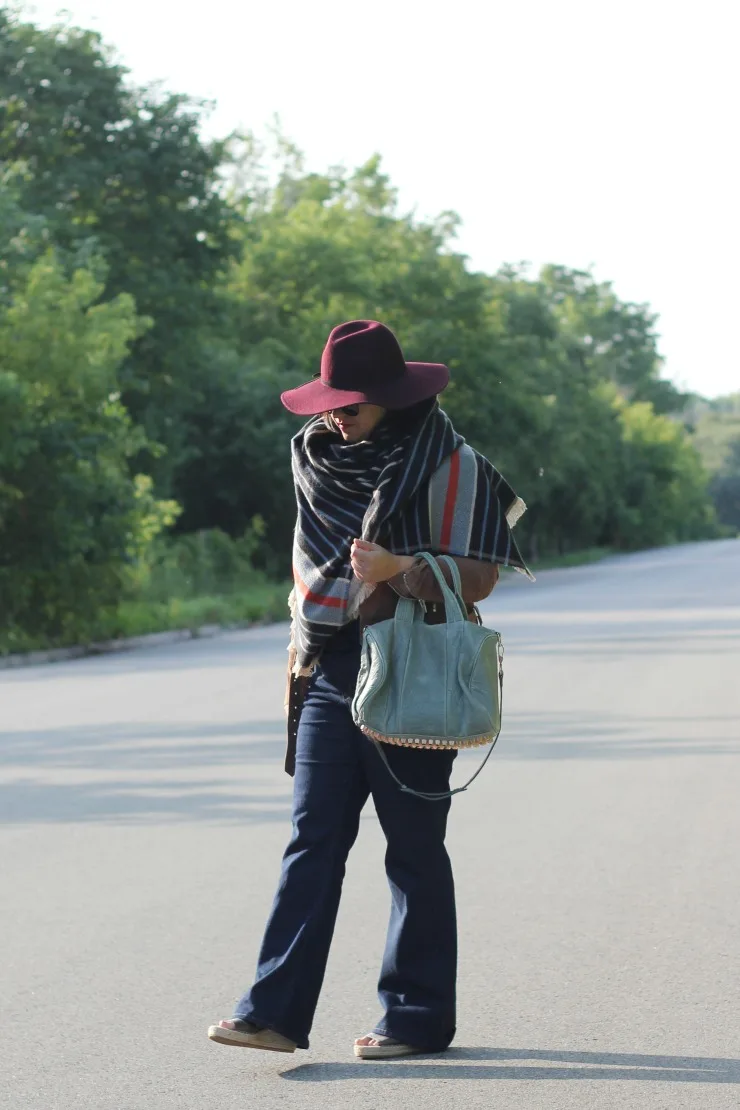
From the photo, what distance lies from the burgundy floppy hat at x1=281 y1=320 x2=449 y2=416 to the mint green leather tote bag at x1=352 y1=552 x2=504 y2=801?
0.42 metres

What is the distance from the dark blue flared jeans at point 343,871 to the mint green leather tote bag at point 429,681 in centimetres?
10

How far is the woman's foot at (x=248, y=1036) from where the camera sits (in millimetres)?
5000

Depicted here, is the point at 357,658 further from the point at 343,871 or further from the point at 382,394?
the point at 382,394

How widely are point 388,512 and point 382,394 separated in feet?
1.00

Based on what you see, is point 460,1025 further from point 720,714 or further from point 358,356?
point 720,714

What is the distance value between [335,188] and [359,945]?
6190 cm

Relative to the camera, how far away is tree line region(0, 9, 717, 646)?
25547mm

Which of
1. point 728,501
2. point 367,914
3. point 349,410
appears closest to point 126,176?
point 367,914

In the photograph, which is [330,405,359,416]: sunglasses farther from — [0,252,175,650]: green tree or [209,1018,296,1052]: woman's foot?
[0,252,175,650]: green tree

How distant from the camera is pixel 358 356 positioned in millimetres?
5090

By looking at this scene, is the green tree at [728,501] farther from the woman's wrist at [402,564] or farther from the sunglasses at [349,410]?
the woman's wrist at [402,564]

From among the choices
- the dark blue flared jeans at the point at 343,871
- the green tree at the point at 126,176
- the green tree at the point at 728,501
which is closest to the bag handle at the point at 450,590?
the dark blue flared jeans at the point at 343,871

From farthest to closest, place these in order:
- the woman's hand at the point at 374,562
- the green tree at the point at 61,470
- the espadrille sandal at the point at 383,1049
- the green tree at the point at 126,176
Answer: the green tree at the point at 126,176 < the green tree at the point at 61,470 < the espadrille sandal at the point at 383,1049 < the woman's hand at the point at 374,562

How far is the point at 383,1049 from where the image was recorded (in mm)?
5172
